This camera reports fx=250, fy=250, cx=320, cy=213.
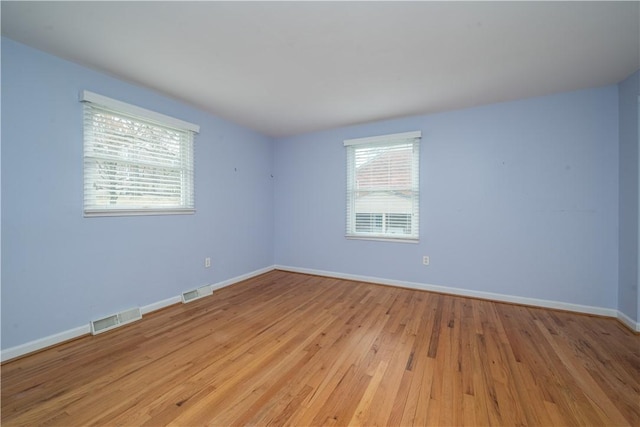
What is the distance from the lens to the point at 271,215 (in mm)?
4727

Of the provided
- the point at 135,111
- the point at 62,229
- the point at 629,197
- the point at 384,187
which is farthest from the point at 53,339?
the point at 629,197

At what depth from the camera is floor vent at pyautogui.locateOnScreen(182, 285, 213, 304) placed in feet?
10.2

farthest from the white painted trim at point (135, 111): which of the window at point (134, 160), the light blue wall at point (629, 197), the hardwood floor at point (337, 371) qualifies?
the light blue wall at point (629, 197)

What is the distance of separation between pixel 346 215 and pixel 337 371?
8.42 ft

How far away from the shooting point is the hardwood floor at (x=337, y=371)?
142 cm

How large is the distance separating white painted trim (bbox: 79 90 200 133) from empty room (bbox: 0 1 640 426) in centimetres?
2

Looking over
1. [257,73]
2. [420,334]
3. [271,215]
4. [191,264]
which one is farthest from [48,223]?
[420,334]

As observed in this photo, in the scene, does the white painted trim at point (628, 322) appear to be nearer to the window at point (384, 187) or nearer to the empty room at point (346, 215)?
the empty room at point (346, 215)

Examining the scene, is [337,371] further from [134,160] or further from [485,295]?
[134,160]

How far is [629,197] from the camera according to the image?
8.18 feet

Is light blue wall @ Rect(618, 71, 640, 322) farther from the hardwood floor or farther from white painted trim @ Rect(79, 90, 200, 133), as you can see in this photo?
white painted trim @ Rect(79, 90, 200, 133)

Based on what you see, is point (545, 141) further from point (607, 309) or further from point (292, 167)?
point (292, 167)

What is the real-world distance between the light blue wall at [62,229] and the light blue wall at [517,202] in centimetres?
257

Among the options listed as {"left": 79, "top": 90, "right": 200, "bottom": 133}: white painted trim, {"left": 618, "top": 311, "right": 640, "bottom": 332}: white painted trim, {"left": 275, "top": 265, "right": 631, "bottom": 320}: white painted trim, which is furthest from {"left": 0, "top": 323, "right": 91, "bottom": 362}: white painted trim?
{"left": 618, "top": 311, "right": 640, "bottom": 332}: white painted trim
